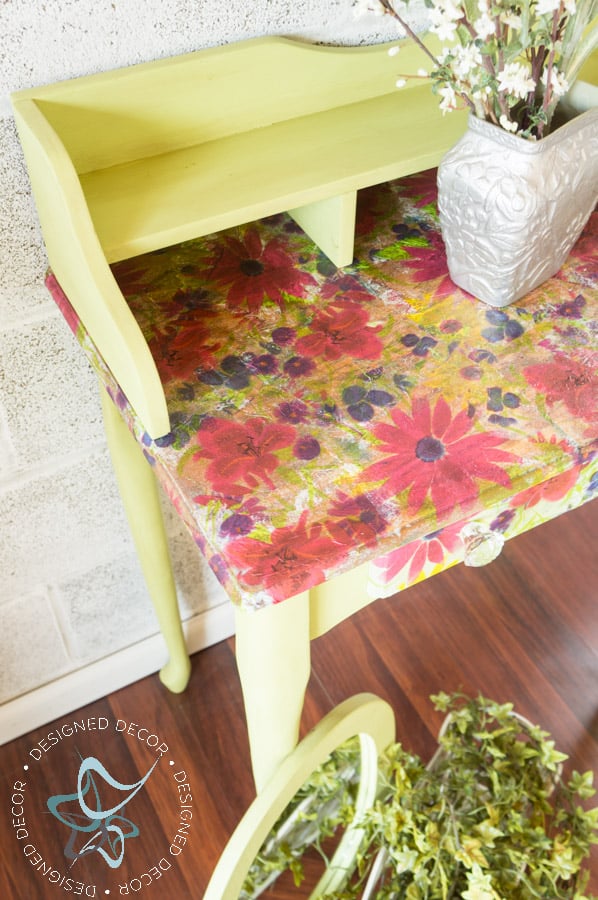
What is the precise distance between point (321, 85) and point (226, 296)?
0.24 m

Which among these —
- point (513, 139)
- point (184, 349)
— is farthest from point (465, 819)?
point (513, 139)

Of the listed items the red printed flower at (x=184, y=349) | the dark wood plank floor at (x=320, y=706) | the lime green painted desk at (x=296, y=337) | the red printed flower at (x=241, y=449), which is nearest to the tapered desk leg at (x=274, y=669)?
the lime green painted desk at (x=296, y=337)

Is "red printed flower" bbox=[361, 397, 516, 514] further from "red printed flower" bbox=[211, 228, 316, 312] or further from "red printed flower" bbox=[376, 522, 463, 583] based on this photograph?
"red printed flower" bbox=[211, 228, 316, 312]

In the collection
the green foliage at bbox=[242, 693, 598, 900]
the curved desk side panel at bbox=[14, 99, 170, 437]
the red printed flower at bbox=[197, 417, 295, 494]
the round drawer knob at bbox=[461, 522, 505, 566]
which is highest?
the curved desk side panel at bbox=[14, 99, 170, 437]

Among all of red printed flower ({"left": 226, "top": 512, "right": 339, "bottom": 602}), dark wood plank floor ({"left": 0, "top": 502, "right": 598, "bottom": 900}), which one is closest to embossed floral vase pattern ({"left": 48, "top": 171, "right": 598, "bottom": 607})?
red printed flower ({"left": 226, "top": 512, "right": 339, "bottom": 602})

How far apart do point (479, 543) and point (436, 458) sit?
104 millimetres

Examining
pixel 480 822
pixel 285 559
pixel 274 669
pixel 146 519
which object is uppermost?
pixel 285 559

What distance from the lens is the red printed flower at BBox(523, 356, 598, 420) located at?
753 mm

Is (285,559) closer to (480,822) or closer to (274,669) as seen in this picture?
(274,669)

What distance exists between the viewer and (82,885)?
122 cm

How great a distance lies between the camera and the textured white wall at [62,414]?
77cm

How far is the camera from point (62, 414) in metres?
1.05

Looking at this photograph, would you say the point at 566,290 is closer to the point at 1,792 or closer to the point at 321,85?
the point at 321,85

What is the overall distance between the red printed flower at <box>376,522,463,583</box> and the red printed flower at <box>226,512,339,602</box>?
0.09 metres
